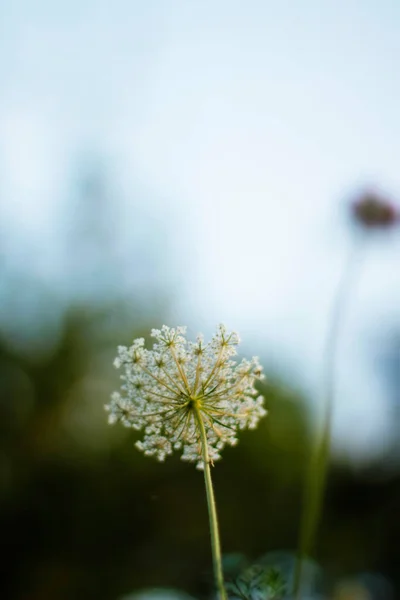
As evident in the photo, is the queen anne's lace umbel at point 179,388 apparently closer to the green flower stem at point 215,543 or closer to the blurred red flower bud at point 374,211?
the green flower stem at point 215,543

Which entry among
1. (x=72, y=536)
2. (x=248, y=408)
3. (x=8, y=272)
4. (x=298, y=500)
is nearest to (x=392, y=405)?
(x=298, y=500)

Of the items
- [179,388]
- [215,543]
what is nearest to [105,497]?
[179,388]

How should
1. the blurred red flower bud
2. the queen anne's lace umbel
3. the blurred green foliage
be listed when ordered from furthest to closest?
the blurred green foliage < the blurred red flower bud < the queen anne's lace umbel

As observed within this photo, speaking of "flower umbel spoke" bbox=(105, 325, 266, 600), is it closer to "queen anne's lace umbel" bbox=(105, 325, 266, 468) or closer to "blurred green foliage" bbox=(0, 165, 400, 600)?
"queen anne's lace umbel" bbox=(105, 325, 266, 468)

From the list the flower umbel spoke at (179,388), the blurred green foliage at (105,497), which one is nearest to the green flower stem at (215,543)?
the flower umbel spoke at (179,388)

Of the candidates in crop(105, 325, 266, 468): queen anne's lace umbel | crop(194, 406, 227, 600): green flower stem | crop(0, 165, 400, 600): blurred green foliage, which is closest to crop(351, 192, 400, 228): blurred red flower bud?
crop(105, 325, 266, 468): queen anne's lace umbel

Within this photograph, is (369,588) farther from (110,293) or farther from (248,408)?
(110,293)

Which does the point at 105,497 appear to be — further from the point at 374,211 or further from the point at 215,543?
the point at 215,543
